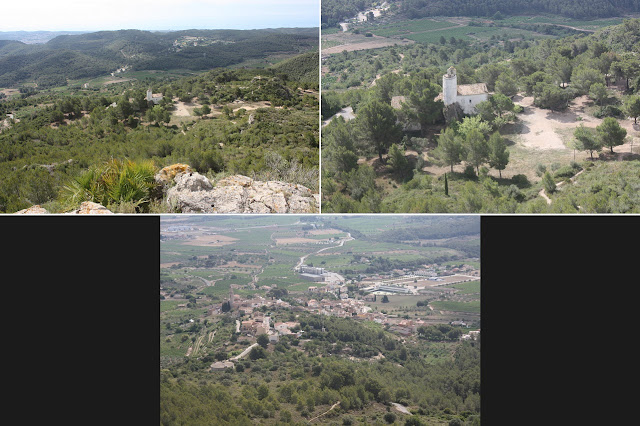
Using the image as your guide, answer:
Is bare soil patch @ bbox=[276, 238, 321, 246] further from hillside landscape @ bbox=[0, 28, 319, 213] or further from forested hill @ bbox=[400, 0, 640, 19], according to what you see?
forested hill @ bbox=[400, 0, 640, 19]

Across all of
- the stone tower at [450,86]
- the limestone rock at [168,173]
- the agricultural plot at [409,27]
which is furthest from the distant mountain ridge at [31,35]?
Result: the stone tower at [450,86]

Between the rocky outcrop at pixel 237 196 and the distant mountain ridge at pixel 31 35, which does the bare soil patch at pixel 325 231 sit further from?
the distant mountain ridge at pixel 31 35

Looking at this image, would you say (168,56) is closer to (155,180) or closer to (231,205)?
(155,180)

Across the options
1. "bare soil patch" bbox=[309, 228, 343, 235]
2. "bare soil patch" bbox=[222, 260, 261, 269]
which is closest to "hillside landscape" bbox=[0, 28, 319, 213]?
"bare soil patch" bbox=[309, 228, 343, 235]

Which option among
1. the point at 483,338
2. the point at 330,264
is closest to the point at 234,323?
the point at 330,264

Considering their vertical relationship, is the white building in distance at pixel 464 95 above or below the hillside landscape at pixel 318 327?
above
